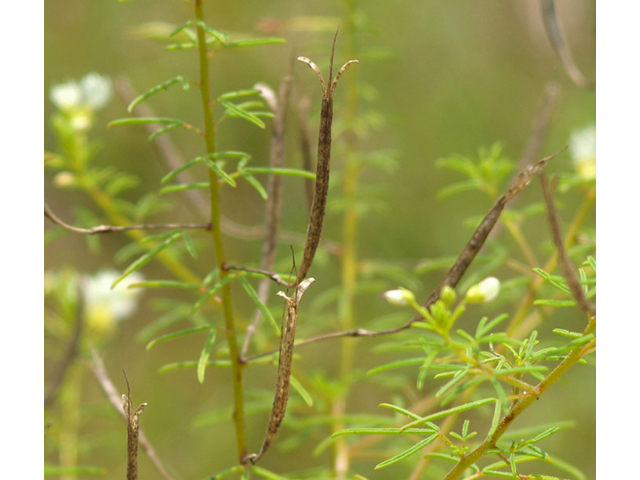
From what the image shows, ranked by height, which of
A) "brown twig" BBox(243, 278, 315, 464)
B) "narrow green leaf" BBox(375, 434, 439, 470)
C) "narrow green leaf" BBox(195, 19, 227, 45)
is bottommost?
"narrow green leaf" BBox(375, 434, 439, 470)

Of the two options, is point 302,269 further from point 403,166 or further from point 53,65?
point 53,65

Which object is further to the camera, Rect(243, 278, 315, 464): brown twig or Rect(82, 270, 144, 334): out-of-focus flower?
Rect(82, 270, 144, 334): out-of-focus flower

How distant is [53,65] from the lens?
1.34 m

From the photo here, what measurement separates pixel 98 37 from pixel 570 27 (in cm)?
117

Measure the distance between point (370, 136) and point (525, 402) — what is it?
115cm

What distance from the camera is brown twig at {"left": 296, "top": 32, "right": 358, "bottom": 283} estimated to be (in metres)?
0.24

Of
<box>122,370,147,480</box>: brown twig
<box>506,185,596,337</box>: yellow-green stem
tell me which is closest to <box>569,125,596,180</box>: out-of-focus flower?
<box>506,185,596,337</box>: yellow-green stem

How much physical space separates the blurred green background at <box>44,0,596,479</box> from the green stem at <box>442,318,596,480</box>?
2.89 feet

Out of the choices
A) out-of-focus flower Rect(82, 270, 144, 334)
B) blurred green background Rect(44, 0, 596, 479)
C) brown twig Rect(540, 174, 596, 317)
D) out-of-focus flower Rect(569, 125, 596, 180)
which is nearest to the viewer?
brown twig Rect(540, 174, 596, 317)

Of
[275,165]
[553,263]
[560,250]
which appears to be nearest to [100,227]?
[275,165]

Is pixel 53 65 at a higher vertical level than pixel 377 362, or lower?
higher

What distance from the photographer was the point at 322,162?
0.82ft

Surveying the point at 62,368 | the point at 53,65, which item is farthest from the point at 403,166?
the point at 62,368

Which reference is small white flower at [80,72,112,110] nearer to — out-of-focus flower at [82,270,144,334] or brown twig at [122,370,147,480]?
out-of-focus flower at [82,270,144,334]
